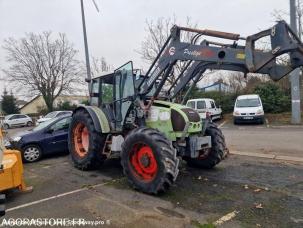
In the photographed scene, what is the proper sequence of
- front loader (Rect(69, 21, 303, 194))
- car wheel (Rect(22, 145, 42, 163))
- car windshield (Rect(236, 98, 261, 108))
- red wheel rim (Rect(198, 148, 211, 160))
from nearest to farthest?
1. front loader (Rect(69, 21, 303, 194))
2. red wheel rim (Rect(198, 148, 211, 160))
3. car wheel (Rect(22, 145, 42, 163))
4. car windshield (Rect(236, 98, 261, 108))

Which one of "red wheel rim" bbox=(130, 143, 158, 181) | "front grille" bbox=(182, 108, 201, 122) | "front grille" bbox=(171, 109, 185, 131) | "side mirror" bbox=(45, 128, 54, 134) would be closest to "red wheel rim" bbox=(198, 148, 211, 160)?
"front grille" bbox=(182, 108, 201, 122)

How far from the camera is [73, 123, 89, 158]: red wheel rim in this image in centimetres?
888

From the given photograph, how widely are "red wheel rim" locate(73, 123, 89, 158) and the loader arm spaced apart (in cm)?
254

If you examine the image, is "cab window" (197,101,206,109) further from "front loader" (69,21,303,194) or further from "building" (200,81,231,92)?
"front loader" (69,21,303,194)

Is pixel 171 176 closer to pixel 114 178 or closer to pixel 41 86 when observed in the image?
pixel 114 178

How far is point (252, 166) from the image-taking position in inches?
320

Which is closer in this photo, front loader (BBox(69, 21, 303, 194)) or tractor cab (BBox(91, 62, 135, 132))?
front loader (BBox(69, 21, 303, 194))

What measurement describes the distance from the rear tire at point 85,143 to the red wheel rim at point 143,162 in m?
1.54

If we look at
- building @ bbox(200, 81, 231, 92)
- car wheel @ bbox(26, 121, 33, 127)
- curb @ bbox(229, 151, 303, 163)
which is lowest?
car wheel @ bbox(26, 121, 33, 127)

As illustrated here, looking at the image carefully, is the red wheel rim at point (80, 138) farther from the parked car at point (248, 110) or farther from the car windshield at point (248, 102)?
the car windshield at point (248, 102)

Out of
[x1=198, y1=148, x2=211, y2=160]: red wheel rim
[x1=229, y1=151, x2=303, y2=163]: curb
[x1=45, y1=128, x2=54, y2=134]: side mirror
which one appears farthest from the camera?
[x1=45, y1=128, x2=54, y2=134]: side mirror

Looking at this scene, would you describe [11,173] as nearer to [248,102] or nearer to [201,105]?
[201,105]

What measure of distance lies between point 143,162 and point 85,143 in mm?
3126

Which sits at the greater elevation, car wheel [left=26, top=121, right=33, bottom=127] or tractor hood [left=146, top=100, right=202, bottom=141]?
tractor hood [left=146, top=100, right=202, bottom=141]
